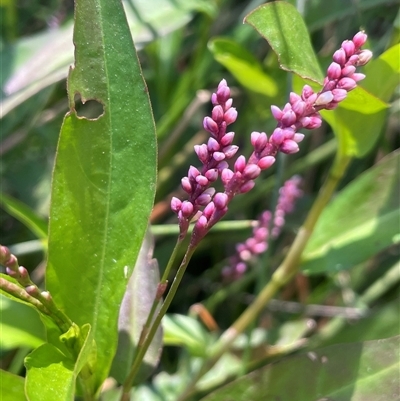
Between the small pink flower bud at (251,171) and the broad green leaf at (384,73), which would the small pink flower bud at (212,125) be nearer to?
the small pink flower bud at (251,171)

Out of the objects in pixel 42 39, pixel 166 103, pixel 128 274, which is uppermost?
pixel 42 39

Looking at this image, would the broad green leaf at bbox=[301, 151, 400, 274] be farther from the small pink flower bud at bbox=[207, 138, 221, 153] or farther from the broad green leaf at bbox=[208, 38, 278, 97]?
the small pink flower bud at bbox=[207, 138, 221, 153]

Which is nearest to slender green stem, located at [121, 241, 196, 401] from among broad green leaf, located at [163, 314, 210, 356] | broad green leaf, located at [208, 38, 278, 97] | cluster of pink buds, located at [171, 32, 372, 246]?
cluster of pink buds, located at [171, 32, 372, 246]

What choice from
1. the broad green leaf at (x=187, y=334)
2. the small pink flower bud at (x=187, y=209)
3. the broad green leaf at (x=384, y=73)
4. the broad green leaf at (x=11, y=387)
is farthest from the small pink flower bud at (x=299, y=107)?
the broad green leaf at (x=187, y=334)

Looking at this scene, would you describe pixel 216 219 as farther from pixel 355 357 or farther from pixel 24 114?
pixel 24 114

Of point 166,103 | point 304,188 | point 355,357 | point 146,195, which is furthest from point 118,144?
point 304,188

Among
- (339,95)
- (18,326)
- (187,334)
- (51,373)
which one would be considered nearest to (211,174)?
(339,95)
